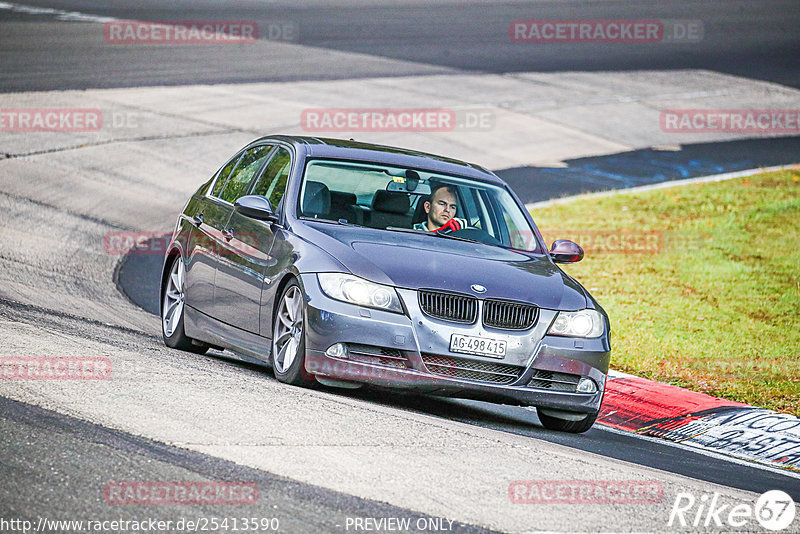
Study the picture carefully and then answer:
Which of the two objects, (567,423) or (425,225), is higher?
(425,225)

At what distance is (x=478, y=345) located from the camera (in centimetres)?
782

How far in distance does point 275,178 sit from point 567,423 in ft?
8.96

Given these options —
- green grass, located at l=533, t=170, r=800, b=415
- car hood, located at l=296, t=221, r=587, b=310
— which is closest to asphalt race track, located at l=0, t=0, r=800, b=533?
car hood, located at l=296, t=221, r=587, b=310

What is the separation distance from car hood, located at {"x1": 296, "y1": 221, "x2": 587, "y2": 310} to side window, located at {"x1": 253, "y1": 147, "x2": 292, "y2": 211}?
0.61 m

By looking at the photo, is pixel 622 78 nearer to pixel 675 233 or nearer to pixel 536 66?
pixel 536 66

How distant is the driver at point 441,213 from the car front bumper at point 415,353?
1385 millimetres

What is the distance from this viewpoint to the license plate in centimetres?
778

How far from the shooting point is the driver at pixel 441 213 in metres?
9.17

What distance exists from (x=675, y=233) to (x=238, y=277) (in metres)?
10.2

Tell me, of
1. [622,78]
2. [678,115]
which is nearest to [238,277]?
[678,115]

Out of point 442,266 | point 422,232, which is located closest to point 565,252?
point 422,232

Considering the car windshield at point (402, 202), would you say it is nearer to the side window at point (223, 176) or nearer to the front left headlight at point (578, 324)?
the front left headlight at point (578, 324)

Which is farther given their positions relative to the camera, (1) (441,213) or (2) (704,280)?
(2) (704,280)

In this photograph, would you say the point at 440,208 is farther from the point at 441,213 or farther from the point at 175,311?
the point at 175,311
